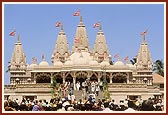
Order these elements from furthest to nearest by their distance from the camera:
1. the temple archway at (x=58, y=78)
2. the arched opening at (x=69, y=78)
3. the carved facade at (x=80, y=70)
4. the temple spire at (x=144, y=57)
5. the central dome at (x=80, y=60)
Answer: the temple spire at (x=144, y=57), the temple archway at (x=58, y=78), the arched opening at (x=69, y=78), the central dome at (x=80, y=60), the carved facade at (x=80, y=70)

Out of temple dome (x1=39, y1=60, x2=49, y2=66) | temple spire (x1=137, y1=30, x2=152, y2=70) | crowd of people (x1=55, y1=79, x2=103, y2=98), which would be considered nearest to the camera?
crowd of people (x1=55, y1=79, x2=103, y2=98)

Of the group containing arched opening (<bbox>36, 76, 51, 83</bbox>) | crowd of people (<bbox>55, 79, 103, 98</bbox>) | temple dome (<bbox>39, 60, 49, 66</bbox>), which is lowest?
crowd of people (<bbox>55, 79, 103, 98</bbox>)

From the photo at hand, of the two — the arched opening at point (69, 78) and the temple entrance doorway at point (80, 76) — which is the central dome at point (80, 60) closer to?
the temple entrance doorway at point (80, 76)

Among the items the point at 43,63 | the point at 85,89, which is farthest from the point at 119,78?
the point at 85,89

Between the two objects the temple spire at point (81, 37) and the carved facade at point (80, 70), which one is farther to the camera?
the temple spire at point (81, 37)

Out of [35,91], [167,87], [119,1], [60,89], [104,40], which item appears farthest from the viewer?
[104,40]

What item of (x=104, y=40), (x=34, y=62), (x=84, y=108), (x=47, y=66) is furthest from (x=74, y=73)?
(x=84, y=108)

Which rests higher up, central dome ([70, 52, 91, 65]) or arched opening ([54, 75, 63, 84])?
central dome ([70, 52, 91, 65])

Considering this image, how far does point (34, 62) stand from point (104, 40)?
6.72 m

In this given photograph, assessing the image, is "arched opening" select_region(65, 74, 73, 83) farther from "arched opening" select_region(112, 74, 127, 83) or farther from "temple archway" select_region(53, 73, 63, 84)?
"arched opening" select_region(112, 74, 127, 83)

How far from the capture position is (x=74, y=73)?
36.3m

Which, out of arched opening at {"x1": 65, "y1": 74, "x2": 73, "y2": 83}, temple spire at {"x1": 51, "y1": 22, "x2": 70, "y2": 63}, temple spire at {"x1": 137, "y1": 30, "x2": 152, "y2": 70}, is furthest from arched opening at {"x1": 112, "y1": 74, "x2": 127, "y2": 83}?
temple spire at {"x1": 51, "y1": 22, "x2": 70, "y2": 63}

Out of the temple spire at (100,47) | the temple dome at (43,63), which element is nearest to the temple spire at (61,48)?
the temple spire at (100,47)

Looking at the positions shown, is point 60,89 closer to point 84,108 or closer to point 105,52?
point 105,52
